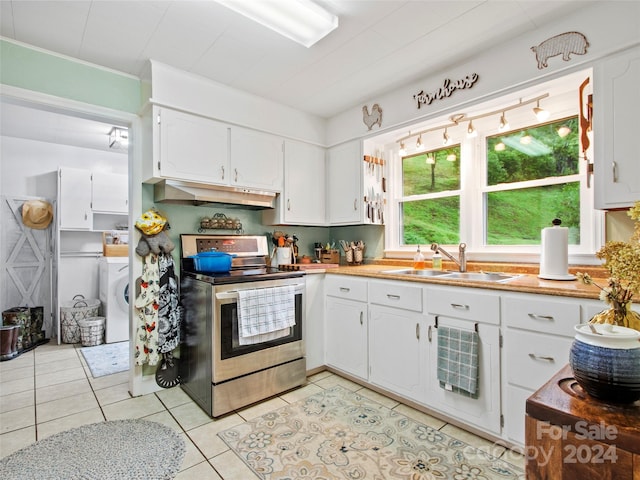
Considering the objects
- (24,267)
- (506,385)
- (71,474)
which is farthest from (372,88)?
(24,267)

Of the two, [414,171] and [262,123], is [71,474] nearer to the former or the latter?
[262,123]

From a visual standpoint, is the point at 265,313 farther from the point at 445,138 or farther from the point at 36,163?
the point at 36,163

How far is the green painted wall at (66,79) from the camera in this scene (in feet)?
6.90

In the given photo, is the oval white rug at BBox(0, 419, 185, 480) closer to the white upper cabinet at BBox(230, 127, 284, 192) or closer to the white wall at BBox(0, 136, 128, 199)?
the white upper cabinet at BBox(230, 127, 284, 192)

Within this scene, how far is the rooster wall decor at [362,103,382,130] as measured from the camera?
2.93 meters

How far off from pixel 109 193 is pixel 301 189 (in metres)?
2.86

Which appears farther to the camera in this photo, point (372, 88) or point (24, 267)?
point (24, 267)

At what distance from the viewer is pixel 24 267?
13.0 ft

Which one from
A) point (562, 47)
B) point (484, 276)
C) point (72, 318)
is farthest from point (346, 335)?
point (72, 318)

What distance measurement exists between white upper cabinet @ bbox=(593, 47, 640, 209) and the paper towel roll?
230mm

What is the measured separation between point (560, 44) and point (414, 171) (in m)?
1.49

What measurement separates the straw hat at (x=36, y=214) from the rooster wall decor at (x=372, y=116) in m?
3.96

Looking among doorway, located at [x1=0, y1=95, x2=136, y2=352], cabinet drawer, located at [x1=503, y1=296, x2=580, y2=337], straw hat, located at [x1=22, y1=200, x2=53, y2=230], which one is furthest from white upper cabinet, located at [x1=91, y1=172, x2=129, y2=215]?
cabinet drawer, located at [x1=503, y1=296, x2=580, y2=337]

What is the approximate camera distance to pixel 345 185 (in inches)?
128
